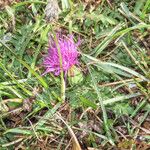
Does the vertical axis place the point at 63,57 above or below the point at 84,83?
above

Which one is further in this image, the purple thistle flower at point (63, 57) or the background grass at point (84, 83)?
the purple thistle flower at point (63, 57)

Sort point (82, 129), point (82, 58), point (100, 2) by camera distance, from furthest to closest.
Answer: point (100, 2), point (82, 58), point (82, 129)

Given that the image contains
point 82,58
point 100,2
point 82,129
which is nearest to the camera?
point 82,129

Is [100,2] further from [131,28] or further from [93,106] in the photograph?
[93,106]

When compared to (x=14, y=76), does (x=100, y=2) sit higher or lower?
higher

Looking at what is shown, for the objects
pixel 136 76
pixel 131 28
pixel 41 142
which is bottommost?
pixel 41 142

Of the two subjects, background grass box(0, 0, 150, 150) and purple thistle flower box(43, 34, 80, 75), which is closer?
background grass box(0, 0, 150, 150)

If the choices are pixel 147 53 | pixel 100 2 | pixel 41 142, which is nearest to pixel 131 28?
pixel 147 53

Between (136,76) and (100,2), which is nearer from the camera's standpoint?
(136,76)
